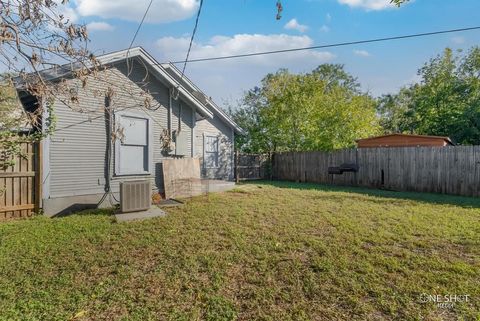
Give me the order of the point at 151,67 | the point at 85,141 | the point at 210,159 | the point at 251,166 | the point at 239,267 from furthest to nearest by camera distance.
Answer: the point at 251,166 < the point at 210,159 < the point at 151,67 < the point at 85,141 < the point at 239,267

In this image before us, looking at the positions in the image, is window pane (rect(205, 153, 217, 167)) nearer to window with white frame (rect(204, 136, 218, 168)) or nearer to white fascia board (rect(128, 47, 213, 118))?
window with white frame (rect(204, 136, 218, 168))

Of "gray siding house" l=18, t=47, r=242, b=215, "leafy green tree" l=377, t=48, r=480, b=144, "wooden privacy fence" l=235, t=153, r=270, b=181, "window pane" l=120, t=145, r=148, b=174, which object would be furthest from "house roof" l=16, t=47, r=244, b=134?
"leafy green tree" l=377, t=48, r=480, b=144

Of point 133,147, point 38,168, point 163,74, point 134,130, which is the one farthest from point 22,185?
point 163,74

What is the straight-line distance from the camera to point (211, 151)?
1234cm

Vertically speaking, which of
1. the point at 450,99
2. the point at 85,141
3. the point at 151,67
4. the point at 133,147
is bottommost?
the point at 133,147

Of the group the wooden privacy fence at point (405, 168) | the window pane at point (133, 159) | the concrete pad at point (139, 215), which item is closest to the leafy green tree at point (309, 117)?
the wooden privacy fence at point (405, 168)

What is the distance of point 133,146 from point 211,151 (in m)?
5.00

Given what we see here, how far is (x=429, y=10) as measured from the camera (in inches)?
271

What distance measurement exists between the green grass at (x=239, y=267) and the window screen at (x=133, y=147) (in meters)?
2.06

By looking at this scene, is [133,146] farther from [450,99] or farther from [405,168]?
[450,99]

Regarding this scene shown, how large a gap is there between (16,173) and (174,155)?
4.13 meters

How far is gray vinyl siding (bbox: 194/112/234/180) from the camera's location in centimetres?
1185

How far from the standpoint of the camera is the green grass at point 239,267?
2537mm

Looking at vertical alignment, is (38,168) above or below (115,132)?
below
